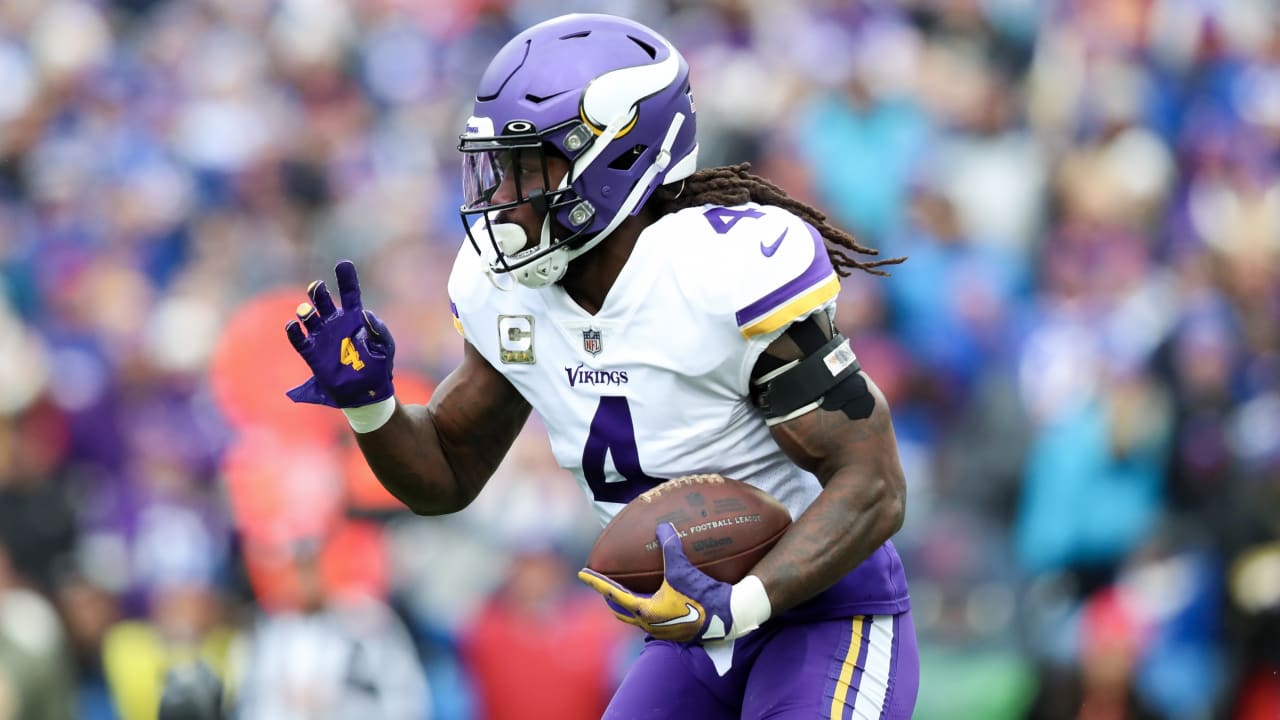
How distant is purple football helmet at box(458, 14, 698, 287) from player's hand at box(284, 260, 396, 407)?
10.9 inches

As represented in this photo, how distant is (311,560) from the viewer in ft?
20.3

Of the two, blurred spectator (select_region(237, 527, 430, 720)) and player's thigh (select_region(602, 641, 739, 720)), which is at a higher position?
player's thigh (select_region(602, 641, 739, 720))

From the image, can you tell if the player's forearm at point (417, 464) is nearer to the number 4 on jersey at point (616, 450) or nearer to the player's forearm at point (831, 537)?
the number 4 on jersey at point (616, 450)

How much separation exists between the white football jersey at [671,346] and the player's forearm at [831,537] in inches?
10.2

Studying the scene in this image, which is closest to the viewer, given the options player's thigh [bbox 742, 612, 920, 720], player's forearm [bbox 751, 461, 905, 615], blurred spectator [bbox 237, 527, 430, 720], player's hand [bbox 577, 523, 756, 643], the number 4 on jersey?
player's hand [bbox 577, 523, 756, 643]

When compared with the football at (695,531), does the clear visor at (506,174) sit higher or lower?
higher

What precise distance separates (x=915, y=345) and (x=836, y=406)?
3735 millimetres

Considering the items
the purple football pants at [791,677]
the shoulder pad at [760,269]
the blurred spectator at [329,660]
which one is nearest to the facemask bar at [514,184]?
the shoulder pad at [760,269]

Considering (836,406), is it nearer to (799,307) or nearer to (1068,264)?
(799,307)

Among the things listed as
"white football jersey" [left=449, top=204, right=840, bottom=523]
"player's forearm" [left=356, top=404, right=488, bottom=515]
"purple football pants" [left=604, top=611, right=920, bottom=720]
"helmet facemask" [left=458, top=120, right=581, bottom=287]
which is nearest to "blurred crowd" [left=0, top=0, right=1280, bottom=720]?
"player's forearm" [left=356, top=404, right=488, bottom=515]

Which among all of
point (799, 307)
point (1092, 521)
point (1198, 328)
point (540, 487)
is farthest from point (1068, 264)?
point (799, 307)

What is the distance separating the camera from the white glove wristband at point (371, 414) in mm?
3568

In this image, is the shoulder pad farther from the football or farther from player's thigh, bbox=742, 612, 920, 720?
player's thigh, bbox=742, 612, 920, 720

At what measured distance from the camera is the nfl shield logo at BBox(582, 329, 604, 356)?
11.2 ft
